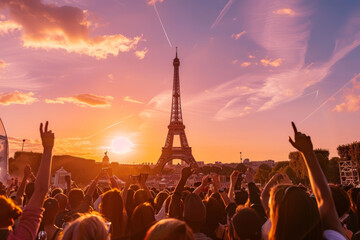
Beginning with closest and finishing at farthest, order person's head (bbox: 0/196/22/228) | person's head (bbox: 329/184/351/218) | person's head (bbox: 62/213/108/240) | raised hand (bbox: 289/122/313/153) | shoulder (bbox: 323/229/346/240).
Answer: person's head (bbox: 62/213/108/240), shoulder (bbox: 323/229/346/240), raised hand (bbox: 289/122/313/153), person's head (bbox: 0/196/22/228), person's head (bbox: 329/184/351/218)

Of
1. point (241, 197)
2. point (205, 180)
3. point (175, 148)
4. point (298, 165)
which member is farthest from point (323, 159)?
point (205, 180)

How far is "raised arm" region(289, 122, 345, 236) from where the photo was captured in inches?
89.5

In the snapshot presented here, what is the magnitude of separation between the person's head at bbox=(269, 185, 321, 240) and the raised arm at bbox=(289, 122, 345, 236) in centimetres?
32

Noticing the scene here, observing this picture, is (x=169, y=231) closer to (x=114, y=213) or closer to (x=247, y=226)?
(x=247, y=226)

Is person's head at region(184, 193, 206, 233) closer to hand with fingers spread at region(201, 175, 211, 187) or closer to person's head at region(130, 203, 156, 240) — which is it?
person's head at region(130, 203, 156, 240)

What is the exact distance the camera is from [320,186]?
236cm

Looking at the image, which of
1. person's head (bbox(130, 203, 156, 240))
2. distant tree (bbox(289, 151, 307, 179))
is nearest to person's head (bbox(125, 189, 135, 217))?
person's head (bbox(130, 203, 156, 240))

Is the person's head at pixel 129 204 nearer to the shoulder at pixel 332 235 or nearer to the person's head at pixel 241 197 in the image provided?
the person's head at pixel 241 197

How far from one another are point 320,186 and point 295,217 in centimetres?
54

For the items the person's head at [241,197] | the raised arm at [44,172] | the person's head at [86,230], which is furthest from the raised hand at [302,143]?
the person's head at [241,197]

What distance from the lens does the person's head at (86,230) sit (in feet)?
6.19

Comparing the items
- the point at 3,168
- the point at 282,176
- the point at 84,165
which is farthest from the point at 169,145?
the point at 282,176

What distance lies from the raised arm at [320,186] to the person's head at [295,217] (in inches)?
12.7

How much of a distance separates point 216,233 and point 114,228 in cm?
155
